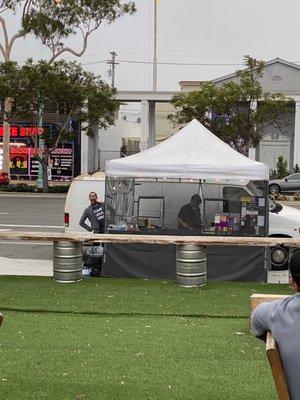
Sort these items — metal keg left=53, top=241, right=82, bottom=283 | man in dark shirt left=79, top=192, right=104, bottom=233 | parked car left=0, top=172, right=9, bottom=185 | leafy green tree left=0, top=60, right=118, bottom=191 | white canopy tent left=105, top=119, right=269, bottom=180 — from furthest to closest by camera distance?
parked car left=0, top=172, right=9, bottom=185 < leafy green tree left=0, top=60, right=118, bottom=191 < man in dark shirt left=79, top=192, right=104, bottom=233 < white canopy tent left=105, top=119, right=269, bottom=180 < metal keg left=53, top=241, right=82, bottom=283

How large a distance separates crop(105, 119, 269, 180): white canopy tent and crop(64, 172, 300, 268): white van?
74 cm

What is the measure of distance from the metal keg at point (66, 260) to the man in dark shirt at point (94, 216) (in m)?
2.33

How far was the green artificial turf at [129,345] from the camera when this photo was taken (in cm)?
506

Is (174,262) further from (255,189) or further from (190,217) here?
(255,189)

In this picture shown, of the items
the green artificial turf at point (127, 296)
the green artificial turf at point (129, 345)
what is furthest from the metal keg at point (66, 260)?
the green artificial turf at point (129, 345)

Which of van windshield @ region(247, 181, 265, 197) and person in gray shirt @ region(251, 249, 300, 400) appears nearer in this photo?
person in gray shirt @ region(251, 249, 300, 400)

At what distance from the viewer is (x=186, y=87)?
188 feet

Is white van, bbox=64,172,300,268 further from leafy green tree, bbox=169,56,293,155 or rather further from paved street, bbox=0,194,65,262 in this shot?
leafy green tree, bbox=169,56,293,155

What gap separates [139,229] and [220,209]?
1.65 meters

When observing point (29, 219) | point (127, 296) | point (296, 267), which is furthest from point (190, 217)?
point (29, 219)

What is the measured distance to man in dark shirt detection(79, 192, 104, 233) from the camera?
42.6 ft

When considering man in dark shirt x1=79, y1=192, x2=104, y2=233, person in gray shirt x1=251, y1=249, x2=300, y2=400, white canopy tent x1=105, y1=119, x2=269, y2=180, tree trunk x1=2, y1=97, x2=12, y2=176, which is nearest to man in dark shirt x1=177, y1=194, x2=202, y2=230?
white canopy tent x1=105, y1=119, x2=269, y2=180

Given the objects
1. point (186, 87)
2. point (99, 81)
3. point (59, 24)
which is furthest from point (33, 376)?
point (186, 87)

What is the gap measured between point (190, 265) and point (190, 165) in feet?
7.47
